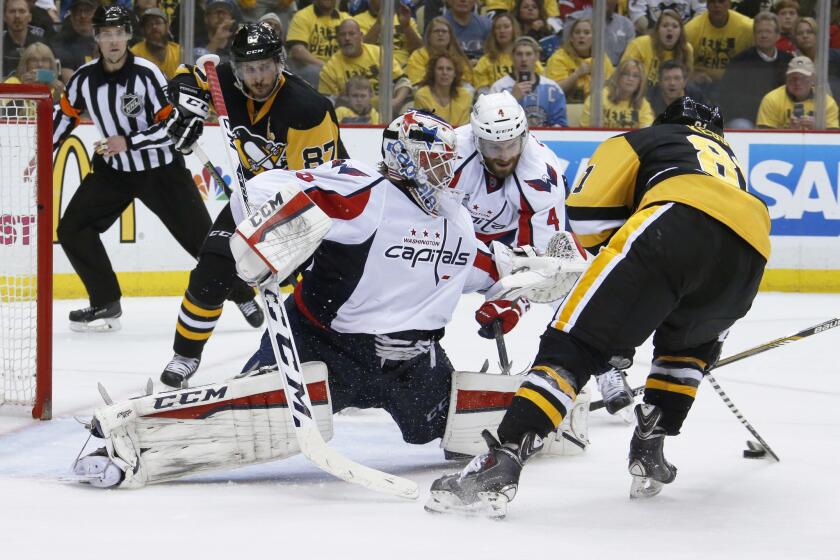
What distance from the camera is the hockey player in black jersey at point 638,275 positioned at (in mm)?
2561

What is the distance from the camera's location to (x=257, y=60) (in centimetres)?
398

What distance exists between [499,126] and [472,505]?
4.35 ft

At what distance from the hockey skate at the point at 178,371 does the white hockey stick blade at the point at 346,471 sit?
130 centimetres

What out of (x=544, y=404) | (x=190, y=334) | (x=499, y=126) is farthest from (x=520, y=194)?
(x=544, y=404)

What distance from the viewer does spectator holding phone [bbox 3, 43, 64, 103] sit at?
252 inches

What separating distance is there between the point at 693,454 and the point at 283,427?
3.94ft

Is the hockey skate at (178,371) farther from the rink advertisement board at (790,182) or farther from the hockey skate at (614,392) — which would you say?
the rink advertisement board at (790,182)

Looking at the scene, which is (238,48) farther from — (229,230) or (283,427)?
(283,427)

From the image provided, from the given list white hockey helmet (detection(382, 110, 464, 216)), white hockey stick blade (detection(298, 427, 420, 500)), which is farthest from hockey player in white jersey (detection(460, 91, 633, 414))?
white hockey stick blade (detection(298, 427, 420, 500))

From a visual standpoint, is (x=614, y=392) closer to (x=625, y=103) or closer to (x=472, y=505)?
(x=472, y=505)

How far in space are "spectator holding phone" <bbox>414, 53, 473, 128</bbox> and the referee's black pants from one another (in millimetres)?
1995

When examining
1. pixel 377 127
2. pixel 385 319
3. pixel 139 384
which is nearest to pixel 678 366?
pixel 385 319

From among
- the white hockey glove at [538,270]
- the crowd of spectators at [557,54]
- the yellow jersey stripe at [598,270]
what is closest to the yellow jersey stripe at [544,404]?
the yellow jersey stripe at [598,270]

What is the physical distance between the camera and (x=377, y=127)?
22.9ft
